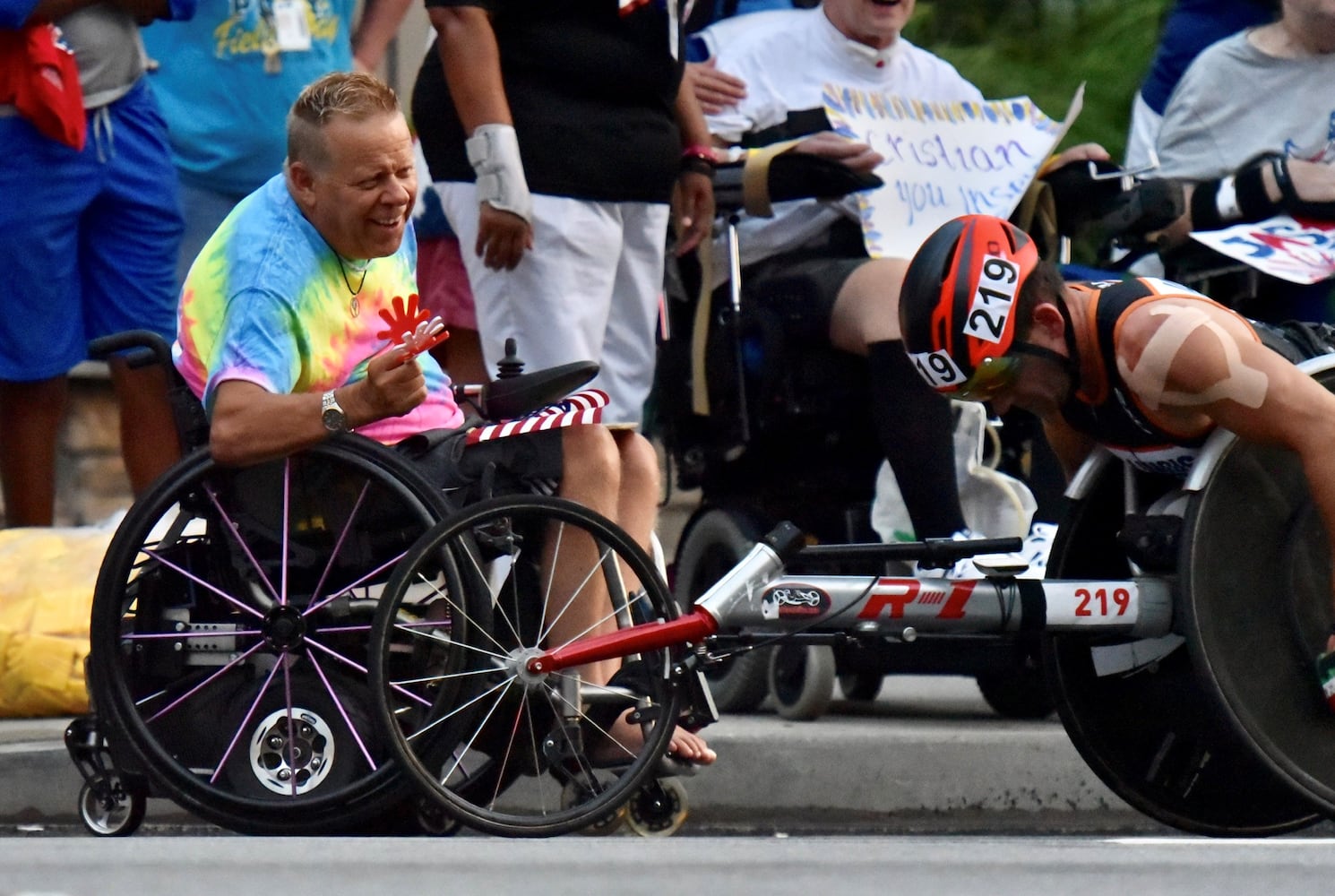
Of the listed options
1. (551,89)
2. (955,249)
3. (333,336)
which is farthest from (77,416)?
(955,249)

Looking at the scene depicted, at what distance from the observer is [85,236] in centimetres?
542

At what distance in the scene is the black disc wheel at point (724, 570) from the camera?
559cm

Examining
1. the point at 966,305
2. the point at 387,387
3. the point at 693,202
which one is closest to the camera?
the point at 387,387

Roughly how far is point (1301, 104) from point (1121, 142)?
2286mm

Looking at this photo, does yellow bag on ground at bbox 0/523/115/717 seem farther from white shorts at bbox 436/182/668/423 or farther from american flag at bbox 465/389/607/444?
american flag at bbox 465/389/607/444

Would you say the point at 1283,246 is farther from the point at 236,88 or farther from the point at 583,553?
the point at 236,88

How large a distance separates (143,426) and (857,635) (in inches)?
81.4

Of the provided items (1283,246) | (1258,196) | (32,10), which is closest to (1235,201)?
(1258,196)

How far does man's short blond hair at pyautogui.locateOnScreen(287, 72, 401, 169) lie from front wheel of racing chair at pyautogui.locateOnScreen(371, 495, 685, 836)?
0.70 m

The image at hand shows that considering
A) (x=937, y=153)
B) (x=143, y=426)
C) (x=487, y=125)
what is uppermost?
(x=487, y=125)

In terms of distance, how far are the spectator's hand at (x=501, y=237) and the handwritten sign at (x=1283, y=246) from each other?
155cm

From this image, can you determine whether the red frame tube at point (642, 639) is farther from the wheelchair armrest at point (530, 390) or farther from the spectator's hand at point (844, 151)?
the spectator's hand at point (844, 151)

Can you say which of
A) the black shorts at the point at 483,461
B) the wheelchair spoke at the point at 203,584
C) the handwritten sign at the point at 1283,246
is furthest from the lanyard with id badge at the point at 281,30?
the handwritten sign at the point at 1283,246

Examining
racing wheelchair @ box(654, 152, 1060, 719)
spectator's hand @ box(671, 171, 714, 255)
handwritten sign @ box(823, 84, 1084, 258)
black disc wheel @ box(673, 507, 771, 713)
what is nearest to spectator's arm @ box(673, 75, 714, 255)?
spectator's hand @ box(671, 171, 714, 255)
